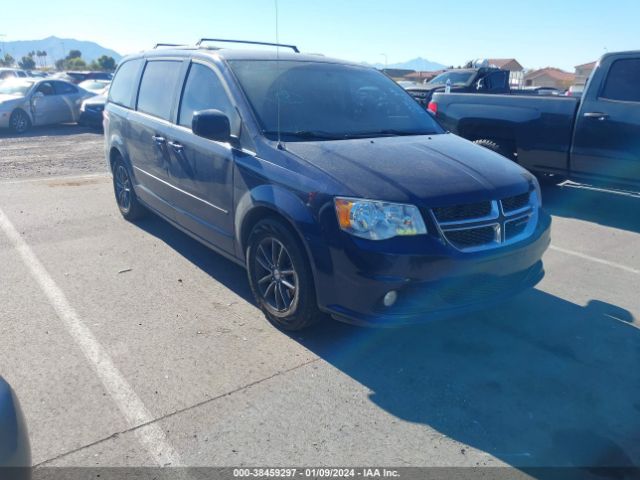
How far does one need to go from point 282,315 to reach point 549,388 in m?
1.74

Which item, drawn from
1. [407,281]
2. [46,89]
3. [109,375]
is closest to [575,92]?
[407,281]

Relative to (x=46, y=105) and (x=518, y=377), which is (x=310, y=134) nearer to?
(x=518, y=377)

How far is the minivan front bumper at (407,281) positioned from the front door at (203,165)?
1248 mm

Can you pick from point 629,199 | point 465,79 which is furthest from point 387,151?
point 465,79

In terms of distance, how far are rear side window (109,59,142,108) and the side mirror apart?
7.95 feet

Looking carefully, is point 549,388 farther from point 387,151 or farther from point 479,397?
point 387,151

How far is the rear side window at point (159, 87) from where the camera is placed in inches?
205

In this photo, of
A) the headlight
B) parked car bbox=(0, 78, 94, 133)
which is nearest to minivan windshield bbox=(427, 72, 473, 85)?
parked car bbox=(0, 78, 94, 133)

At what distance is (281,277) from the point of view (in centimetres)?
388

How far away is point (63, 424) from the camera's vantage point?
9.69ft

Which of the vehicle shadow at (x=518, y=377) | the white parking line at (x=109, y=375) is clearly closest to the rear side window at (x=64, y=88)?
the white parking line at (x=109, y=375)

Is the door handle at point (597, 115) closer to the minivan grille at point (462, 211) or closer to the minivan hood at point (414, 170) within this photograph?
the minivan hood at point (414, 170)

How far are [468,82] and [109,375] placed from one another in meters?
14.7

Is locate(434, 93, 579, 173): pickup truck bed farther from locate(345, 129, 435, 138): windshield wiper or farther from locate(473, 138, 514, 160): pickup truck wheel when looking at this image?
locate(345, 129, 435, 138): windshield wiper
